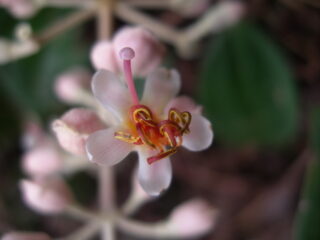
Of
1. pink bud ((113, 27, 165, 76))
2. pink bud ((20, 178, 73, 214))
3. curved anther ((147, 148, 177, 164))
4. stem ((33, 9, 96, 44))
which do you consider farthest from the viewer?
stem ((33, 9, 96, 44))

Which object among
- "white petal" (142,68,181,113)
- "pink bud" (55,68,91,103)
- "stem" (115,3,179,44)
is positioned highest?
"stem" (115,3,179,44)

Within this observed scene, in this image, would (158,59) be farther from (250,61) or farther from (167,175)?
(250,61)

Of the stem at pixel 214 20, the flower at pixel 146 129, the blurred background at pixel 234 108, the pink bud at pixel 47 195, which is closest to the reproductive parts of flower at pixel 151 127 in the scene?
the flower at pixel 146 129

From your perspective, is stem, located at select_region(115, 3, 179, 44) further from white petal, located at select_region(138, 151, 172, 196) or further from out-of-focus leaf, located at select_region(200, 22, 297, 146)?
white petal, located at select_region(138, 151, 172, 196)

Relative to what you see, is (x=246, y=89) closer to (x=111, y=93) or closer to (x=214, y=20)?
(x=214, y=20)

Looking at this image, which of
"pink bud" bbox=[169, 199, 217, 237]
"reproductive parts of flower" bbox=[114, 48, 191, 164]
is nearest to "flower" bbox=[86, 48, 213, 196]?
"reproductive parts of flower" bbox=[114, 48, 191, 164]

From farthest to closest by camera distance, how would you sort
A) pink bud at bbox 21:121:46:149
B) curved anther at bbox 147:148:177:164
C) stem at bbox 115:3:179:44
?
pink bud at bbox 21:121:46:149
stem at bbox 115:3:179:44
curved anther at bbox 147:148:177:164
